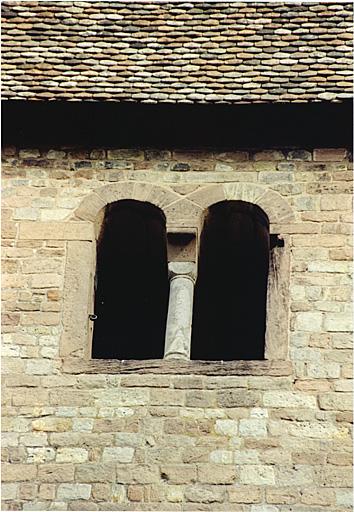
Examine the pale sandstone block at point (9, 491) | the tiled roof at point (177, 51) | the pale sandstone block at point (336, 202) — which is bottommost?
the pale sandstone block at point (9, 491)

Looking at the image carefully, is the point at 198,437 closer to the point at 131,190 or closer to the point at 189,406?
the point at 189,406

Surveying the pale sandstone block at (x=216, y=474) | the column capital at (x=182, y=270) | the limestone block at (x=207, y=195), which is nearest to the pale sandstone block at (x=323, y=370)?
the pale sandstone block at (x=216, y=474)

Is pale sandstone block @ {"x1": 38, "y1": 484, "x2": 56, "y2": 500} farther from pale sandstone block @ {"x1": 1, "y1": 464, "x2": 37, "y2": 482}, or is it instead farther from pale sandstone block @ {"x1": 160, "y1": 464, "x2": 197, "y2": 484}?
pale sandstone block @ {"x1": 160, "y1": 464, "x2": 197, "y2": 484}

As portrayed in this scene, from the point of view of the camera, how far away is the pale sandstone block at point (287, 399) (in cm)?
1288

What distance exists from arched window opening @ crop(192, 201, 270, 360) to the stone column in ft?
1.51

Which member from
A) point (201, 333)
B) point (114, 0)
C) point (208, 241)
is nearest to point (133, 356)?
point (201, 333)

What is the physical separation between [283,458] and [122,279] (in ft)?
8.89

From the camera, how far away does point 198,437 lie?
1273cm

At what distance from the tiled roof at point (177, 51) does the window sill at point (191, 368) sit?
2.17 meters

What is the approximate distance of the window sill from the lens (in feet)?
42.7

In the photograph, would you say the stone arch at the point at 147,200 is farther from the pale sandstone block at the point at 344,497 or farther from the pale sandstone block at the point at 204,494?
the pale sandstone block at the point at 344,497

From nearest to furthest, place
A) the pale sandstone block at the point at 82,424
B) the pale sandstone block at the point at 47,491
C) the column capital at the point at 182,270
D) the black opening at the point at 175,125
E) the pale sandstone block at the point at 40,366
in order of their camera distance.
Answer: the pale sandstone block at the point at 47,491
the pale sandstone block at the point at 82,424
the pale sandstone block at the point at 40,366
the column capital at the point at 182,270
the black opening at the point at 175,125

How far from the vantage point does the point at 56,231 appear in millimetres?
13898

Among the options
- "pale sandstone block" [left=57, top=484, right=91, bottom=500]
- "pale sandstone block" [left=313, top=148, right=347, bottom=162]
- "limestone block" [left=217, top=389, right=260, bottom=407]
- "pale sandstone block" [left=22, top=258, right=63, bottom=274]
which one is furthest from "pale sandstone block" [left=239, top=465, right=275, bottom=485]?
"pale sandstone block" [left=313, top=148, right=347, bottom=162]
